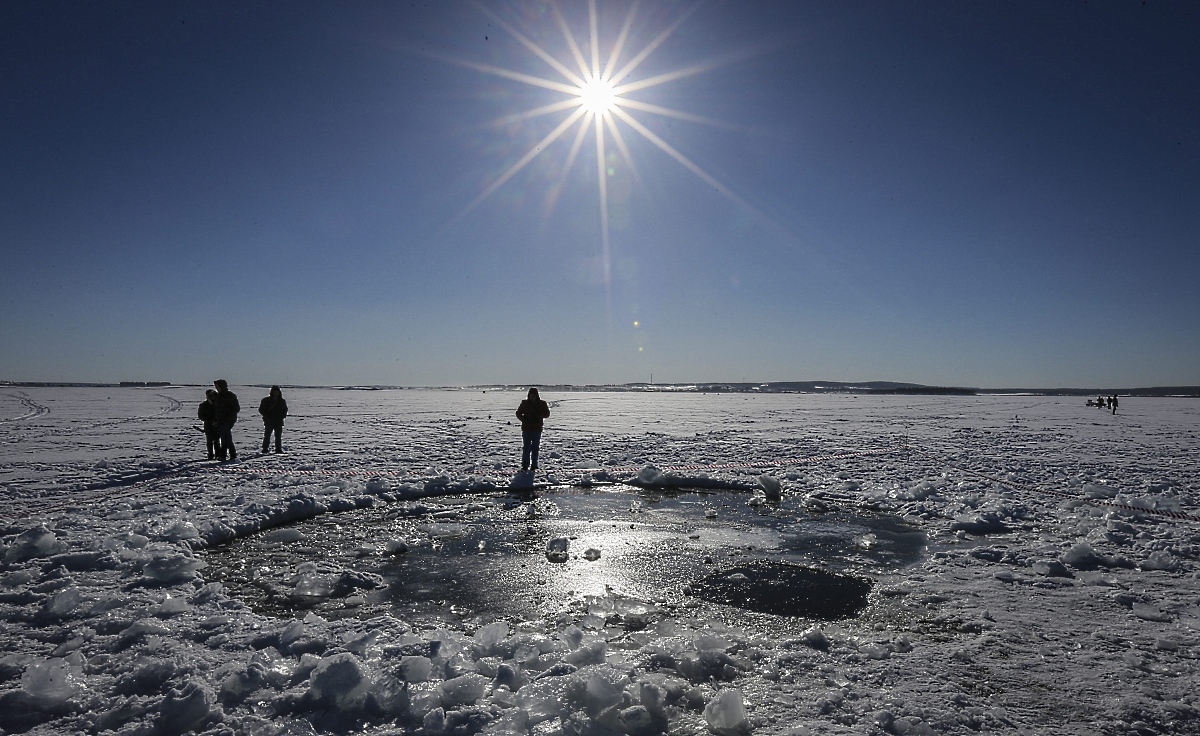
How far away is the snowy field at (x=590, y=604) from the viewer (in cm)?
349

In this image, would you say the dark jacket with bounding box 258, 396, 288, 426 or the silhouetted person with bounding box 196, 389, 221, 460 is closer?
the silhouetted person with bounding box 196, 389, 221, 460

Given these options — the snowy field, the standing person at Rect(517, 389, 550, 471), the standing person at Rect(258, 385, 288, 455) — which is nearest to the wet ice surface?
the snowy field

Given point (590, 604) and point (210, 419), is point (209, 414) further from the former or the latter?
point (590, 604)

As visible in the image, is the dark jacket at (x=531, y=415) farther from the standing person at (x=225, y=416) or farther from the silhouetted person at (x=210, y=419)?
the silhouetted person at (x=210, y=419)

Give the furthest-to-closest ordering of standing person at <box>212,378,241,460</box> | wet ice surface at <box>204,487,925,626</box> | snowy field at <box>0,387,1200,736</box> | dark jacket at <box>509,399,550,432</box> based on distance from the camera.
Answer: standing person at <box>212,378,241,460</box>, dark jacket at <box>509,399,550,432</box>, wet ice surface at <box>204,487,925,626</box>, snowy field at <box>0,387,1200,736</box>

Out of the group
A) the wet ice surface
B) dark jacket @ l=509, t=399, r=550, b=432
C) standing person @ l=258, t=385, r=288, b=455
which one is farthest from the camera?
standing person @ l=258, t=385, r=288, b=455

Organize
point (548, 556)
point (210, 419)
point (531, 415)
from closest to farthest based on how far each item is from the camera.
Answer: point (548, 556) → point (531, 415) → point (210, 419)

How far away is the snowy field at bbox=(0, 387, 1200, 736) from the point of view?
11.5ft

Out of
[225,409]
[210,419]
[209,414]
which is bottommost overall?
[210,419]

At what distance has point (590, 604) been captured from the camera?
5219 millimetres

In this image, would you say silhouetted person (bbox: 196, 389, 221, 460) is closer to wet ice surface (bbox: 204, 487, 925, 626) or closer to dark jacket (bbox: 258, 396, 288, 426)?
dark jacket (bbox: 258, 396, 288, 426)

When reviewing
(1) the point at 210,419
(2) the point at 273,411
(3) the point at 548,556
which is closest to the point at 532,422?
(3) the point at 548,556

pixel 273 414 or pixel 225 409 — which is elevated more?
pixel 225 409

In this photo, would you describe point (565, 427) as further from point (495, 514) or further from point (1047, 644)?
point (1047, 644)
